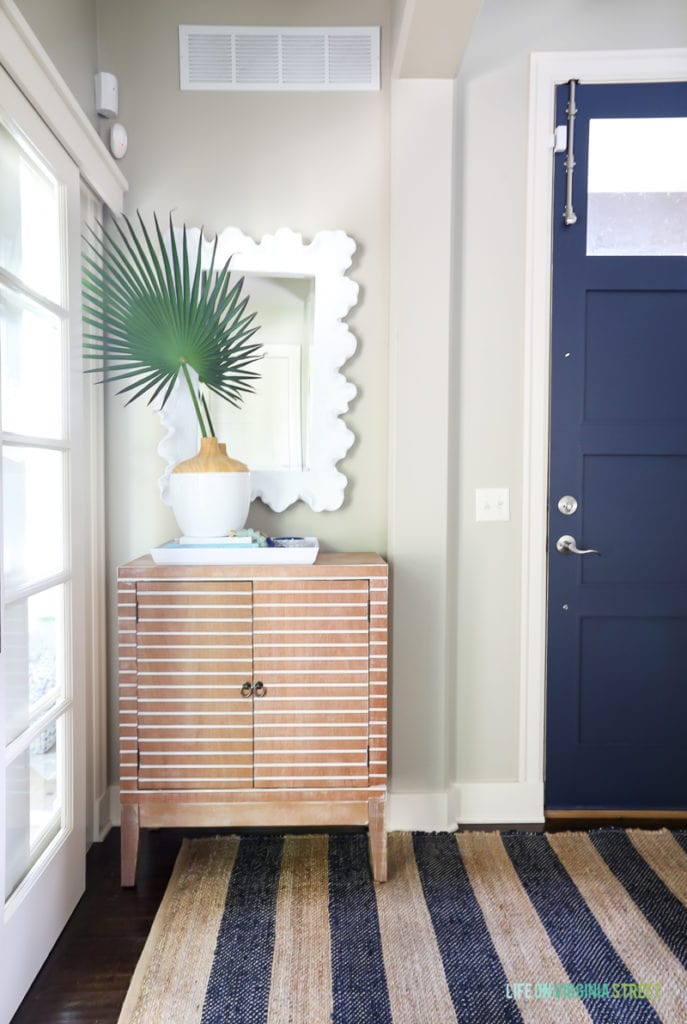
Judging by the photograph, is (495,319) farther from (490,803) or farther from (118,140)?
(490,803)

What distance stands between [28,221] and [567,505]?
1.82 meters

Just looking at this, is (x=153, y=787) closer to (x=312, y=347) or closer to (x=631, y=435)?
(x=312, y=347)

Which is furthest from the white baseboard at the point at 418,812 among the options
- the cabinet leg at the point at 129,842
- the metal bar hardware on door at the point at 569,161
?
the metal bar hardware on door at the point at 569,161

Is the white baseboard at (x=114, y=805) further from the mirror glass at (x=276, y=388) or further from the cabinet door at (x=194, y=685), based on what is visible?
the mirror glass at (x=276, y=388)

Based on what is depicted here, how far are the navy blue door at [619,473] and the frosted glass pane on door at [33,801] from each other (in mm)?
1585

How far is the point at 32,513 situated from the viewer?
5.42 feet

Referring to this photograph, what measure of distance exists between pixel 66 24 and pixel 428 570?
194cm

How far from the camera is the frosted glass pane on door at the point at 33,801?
1.51m

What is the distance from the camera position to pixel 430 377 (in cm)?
225

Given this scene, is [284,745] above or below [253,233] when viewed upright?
below

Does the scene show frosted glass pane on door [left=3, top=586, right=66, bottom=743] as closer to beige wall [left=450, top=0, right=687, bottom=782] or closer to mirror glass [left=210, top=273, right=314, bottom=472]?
mirror glass [left=210, top=273, right=314, bottom=472]

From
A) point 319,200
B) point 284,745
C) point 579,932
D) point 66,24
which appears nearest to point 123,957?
point 284,745

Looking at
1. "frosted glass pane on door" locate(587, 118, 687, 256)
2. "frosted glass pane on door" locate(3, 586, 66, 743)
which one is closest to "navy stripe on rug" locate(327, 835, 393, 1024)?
"frosted glass pane on door" locate(3, 586, 66, 743)

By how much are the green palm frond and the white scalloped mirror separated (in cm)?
6
